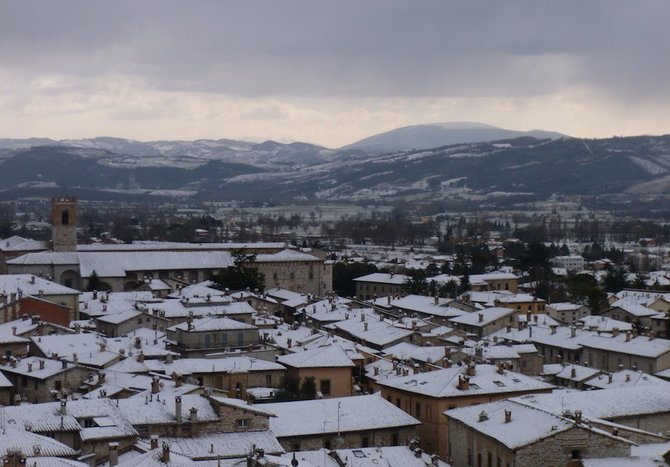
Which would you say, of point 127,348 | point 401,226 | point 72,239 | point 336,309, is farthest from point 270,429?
point 401,226

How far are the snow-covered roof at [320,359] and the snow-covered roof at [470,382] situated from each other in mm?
2212

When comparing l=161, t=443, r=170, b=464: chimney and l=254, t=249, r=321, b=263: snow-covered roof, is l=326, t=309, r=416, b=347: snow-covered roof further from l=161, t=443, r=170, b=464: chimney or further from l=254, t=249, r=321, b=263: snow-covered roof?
l=161, t=443, r=170, b=464: chimney

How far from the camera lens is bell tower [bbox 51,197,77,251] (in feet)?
207

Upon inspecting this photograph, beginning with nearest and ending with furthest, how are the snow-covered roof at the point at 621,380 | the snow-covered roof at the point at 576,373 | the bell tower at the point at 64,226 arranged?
the snow-covered roof at the point at 621,380 < the snow-covered roof at the point at 576,373 < the bell tower at the point at 64,226

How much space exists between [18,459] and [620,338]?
84.7 ft

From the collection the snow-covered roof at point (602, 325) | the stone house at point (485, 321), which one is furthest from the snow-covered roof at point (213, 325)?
the snow-covered roof at point (602, 325)

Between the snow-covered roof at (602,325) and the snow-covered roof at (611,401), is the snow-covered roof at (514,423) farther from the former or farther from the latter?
the snow-covered roof at (602,325)

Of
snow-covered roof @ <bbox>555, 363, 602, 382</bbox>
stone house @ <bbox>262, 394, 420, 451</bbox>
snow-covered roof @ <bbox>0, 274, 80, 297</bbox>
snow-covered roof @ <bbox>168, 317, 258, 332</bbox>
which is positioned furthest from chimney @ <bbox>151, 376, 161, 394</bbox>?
snow-covered roof @ <bbox>0, 274, 80, 297</bbox>

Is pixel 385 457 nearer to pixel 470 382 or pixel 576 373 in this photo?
pixel 470 382

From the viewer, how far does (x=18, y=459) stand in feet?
55.9

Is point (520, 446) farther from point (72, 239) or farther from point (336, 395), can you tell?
point (72, 239)

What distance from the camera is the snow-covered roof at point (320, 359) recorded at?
3080cm

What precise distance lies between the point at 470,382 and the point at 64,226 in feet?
133

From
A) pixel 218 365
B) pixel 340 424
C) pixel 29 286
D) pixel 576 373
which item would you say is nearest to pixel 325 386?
pixel 218 365
